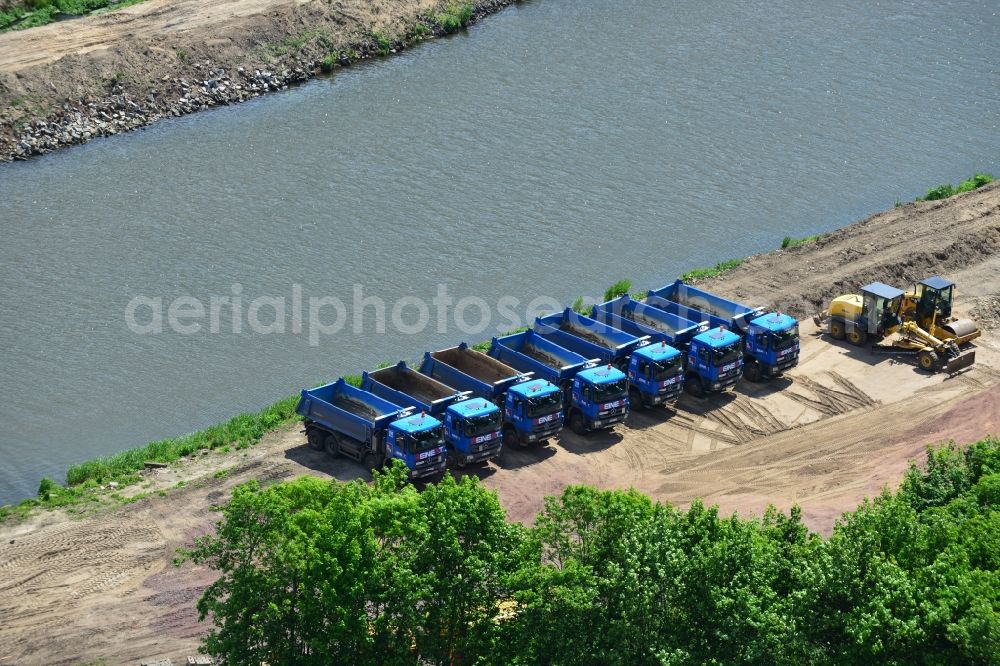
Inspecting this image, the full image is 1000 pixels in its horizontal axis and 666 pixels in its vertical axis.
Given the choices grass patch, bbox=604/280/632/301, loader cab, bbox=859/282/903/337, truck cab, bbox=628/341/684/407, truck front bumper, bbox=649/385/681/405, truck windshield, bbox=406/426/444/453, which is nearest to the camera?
truck windshield, bbox=406/426/444/453

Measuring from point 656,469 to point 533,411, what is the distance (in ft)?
13.8

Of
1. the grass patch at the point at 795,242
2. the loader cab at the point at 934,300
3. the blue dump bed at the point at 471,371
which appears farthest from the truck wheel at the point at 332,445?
the grass patch at the point at 795,242

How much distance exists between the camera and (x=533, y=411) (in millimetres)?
42031

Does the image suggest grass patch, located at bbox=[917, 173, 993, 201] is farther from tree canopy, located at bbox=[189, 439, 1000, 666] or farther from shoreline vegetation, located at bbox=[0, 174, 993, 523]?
tree canopy, located at bbox=[189, 439, 1000, 666]

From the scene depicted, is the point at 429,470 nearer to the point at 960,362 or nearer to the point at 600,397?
the point at 600,397

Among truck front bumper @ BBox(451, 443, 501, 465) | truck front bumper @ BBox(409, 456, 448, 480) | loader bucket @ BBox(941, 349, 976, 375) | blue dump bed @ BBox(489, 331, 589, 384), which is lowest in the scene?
loader bucket @ BBox(941, 349, 976, 375)

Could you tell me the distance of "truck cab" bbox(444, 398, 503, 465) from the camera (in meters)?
40.6

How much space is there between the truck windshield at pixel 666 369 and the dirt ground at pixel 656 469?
163cm

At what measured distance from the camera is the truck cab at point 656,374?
146 feet

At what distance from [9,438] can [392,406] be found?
13.6 meters

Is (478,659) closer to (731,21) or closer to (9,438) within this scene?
(9,438)

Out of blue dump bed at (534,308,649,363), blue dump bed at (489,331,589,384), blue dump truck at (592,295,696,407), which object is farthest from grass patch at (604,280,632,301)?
blue dump bed at (489,331,589,384)

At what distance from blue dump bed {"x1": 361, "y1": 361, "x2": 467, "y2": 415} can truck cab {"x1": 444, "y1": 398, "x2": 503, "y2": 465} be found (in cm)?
68

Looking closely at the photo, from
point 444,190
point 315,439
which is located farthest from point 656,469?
point 444,190
